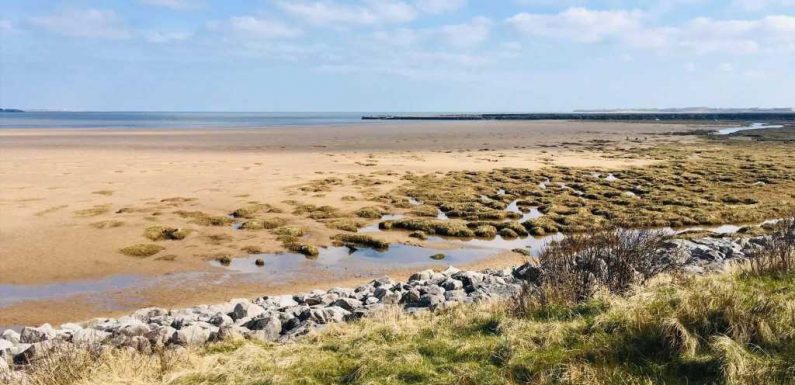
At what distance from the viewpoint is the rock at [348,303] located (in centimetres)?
1169

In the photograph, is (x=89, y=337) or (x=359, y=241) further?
(x=359, y=241)

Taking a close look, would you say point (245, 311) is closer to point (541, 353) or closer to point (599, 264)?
point (541, 353)

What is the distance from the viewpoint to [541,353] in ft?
23.8

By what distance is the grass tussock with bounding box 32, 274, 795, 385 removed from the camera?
6520mm

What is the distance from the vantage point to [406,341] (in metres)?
8.30

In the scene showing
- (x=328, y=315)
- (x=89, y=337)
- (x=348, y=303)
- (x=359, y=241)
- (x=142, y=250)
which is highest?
(x=89, y=337)

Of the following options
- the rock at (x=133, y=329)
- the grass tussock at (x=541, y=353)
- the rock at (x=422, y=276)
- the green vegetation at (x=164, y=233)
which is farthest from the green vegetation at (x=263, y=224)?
the grass tussock at (x=541, y=353)

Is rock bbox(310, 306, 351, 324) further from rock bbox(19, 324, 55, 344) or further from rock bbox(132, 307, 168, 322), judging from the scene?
rock bbox(19, 324, 55, 344)

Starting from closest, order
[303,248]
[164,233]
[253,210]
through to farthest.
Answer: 1. [303,248]
2. [164,233]
3. [253,210]

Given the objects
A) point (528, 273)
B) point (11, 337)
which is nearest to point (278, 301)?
point (11, 337)

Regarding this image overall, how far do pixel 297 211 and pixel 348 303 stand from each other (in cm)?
1301

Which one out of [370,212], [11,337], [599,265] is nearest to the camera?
[11,337]

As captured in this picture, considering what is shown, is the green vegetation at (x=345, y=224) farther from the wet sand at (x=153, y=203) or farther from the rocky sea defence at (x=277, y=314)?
the rocky sea defence at (x=277, y=314)

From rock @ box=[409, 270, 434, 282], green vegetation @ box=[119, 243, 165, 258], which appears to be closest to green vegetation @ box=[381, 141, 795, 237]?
rock @ box=[409, 270, 434, 282]
